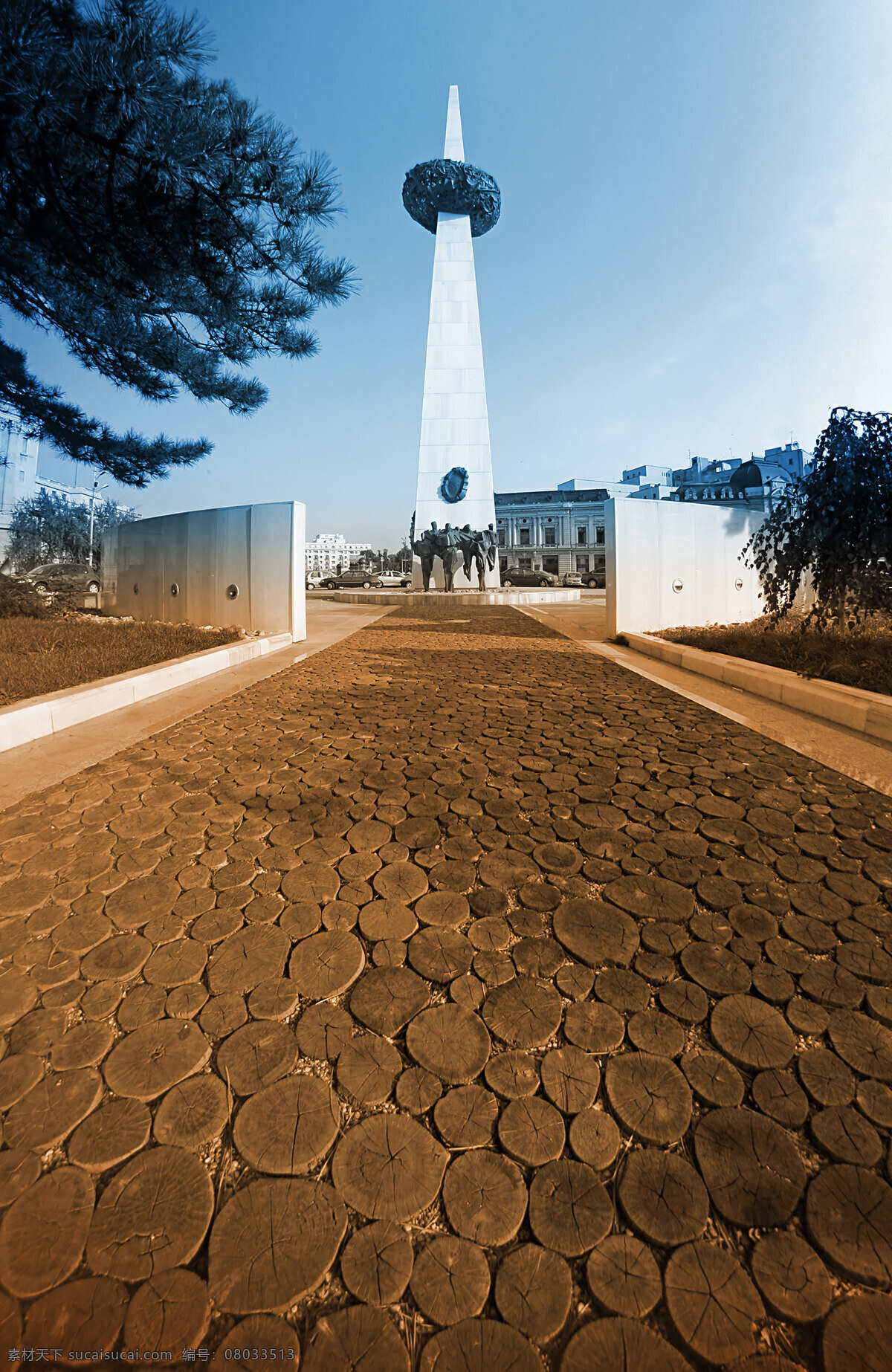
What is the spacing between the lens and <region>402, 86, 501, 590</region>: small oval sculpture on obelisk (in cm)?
2414

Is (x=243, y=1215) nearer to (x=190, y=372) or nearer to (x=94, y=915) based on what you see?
(x=94, y=915)

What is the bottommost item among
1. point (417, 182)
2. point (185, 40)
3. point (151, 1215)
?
point (151, 1215)

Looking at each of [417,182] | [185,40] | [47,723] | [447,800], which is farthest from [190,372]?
[417,182]

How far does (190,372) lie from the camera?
8.06 m

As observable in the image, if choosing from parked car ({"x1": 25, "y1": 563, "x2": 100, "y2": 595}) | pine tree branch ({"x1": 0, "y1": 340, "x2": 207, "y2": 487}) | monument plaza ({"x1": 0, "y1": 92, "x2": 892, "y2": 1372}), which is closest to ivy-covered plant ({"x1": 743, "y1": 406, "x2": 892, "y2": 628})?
monument plaza ({"x1": 0, "y1": 92, "x2": 892, "y2": 1372})

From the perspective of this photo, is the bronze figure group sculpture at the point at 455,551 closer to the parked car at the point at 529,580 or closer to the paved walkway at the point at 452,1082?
the parked car at the point at 529,580

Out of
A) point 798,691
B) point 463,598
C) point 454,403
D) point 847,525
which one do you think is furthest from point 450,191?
point 798,691

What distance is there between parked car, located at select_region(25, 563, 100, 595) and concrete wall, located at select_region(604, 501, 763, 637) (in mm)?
14973

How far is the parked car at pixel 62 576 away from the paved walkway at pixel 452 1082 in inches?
699

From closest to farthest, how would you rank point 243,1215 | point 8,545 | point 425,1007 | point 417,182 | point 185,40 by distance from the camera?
point 243,1215 → point 425,1007 → point 185,40 → point 8,545 → point 417,182

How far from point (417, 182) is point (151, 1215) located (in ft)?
107

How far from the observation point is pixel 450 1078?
1.20 m

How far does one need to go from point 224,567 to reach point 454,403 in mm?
18551

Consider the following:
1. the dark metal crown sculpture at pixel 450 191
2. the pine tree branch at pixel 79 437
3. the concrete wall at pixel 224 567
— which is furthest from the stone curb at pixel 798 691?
the dark metal crown sculpture at pixel 450 191
